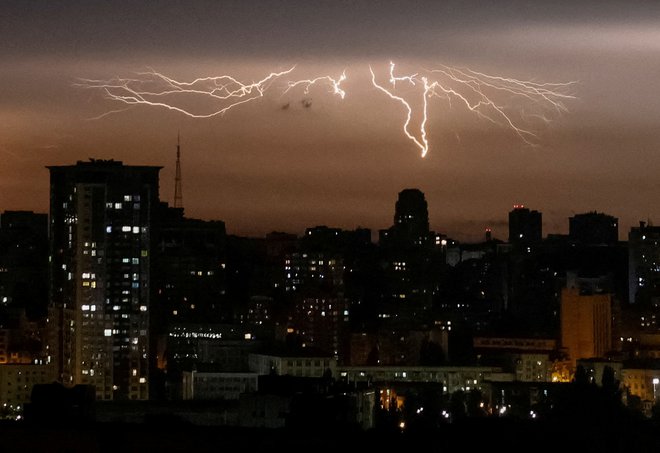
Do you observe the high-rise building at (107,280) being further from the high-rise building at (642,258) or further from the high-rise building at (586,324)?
the high-rise building at (642,258)

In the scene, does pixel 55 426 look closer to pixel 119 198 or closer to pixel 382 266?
pixel 119 198

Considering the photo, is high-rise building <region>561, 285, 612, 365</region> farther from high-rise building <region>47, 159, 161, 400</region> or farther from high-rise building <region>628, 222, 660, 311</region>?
high-rise building <region>47, 159, 161, 400</region>

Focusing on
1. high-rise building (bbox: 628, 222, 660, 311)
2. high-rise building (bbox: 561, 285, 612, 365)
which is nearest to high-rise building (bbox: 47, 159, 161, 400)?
high-rise building (bbox: 561, 285, 612, 365)

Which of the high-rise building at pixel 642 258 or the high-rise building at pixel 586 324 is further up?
the high-rise building at pixel 642 258

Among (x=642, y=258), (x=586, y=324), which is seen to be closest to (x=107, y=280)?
(x=586, y=324)

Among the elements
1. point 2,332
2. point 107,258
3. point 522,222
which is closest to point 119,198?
point 107,258

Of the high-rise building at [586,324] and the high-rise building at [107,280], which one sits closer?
the high-rise building at [107,280]

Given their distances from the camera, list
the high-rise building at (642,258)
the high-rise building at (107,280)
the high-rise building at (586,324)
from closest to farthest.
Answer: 1. the high-rise building at (107,280)
2. the high-rise building at (586,324)
3. the high-rise building at (642,258)

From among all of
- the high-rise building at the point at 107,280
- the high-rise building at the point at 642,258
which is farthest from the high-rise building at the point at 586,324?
the high-rise building at the point at 107,280
